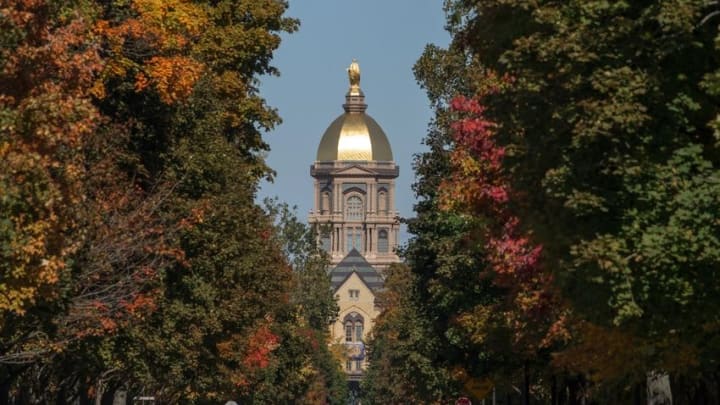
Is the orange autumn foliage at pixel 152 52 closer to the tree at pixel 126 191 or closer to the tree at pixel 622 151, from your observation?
the tree at pixel 126 191

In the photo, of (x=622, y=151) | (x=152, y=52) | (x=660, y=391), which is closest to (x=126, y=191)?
(x=152, y=52)

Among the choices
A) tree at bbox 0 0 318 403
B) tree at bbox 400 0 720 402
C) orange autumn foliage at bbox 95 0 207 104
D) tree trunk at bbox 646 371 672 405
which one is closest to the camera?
tree at bbox 400 0 720 402

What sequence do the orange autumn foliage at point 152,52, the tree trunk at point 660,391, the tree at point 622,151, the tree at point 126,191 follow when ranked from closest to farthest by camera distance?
the tree at point 622,151, the tree at point 126,191, the orange autumn foliage at point 152,52, the tree trunk at point 660,391

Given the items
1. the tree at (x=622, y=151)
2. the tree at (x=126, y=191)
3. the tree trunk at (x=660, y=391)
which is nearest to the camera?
the tree at (x=622, y=151)

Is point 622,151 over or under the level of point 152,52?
under

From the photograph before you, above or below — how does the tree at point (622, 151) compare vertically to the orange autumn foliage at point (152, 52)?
below

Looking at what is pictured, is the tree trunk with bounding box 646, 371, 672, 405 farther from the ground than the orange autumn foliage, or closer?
closer

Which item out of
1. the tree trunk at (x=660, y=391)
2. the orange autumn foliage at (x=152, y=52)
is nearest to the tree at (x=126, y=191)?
the orange autumn foliage at (x=152, y=52)

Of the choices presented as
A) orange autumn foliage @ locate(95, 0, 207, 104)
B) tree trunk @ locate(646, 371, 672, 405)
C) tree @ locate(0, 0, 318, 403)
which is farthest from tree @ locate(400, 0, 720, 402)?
orange autumn foliage @ locate(95, 0, 207, 104)

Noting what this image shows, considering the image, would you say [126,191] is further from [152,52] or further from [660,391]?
[660,391]

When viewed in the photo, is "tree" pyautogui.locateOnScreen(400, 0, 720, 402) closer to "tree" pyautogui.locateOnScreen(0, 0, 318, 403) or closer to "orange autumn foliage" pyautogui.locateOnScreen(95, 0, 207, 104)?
"tree" pyautogui.locateOnScreen(0, 0, 318, 403)

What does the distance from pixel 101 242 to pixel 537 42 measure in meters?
15.7

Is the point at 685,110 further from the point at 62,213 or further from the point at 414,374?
the point at 414,374

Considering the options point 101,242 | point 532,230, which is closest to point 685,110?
point 532,230
